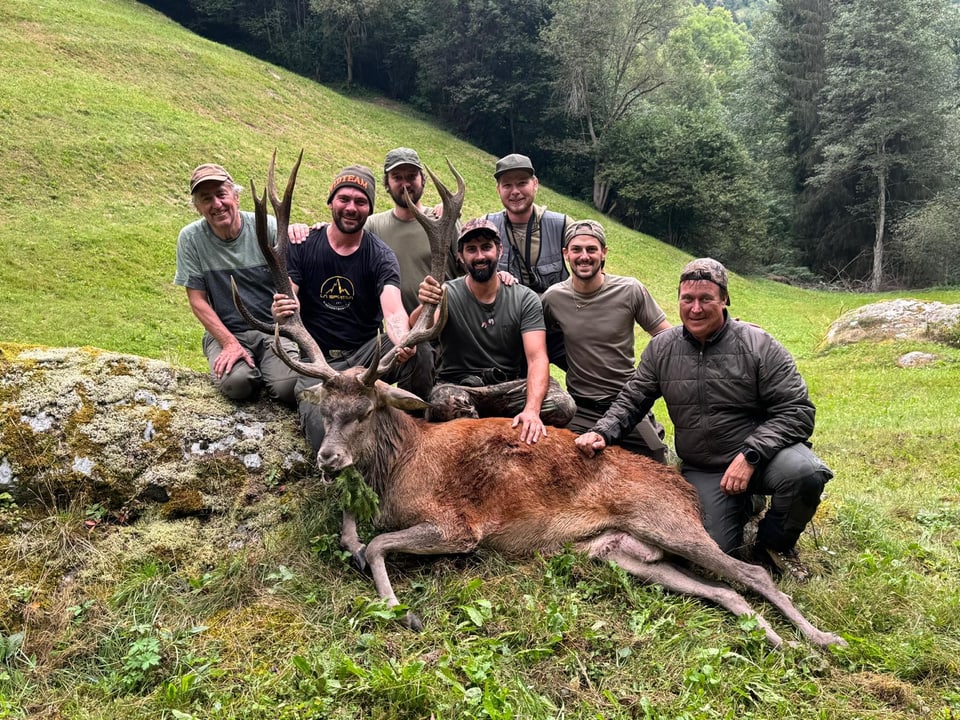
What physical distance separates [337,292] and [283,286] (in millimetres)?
686

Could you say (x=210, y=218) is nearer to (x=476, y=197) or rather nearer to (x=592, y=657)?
(x=592, y=657)

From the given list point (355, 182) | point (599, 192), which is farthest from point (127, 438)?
point (599, 192)

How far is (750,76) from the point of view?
1891 inches

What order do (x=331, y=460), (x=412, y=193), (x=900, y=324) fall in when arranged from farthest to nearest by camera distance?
(x=900, y=324)
(x=412, y=193)
(x=331, y=460)

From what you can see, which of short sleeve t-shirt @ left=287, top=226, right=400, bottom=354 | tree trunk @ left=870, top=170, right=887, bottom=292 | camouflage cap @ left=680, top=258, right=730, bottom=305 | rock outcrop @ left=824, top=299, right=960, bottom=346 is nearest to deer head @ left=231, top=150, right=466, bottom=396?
short sleeve t-shirt @ left=287, top=226, right=400, bottom=354

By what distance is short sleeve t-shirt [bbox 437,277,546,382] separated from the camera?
6305 mm

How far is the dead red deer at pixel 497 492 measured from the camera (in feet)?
17.2

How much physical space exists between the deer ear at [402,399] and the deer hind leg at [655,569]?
1.79 m

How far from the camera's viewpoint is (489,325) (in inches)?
249

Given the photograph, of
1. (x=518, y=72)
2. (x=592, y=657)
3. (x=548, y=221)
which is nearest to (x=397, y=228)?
(x=548, y=221)

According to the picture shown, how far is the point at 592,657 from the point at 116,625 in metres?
3.17

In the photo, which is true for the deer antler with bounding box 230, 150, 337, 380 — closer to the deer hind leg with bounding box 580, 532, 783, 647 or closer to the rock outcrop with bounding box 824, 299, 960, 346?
the deer hind leg with bounding box 580, 532, 783, 647

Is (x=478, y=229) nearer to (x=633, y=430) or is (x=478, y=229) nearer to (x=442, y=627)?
(x=633, y=430)

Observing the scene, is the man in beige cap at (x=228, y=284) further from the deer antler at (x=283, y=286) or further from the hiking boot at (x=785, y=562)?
the hiking boot at (x=785, y=562)
